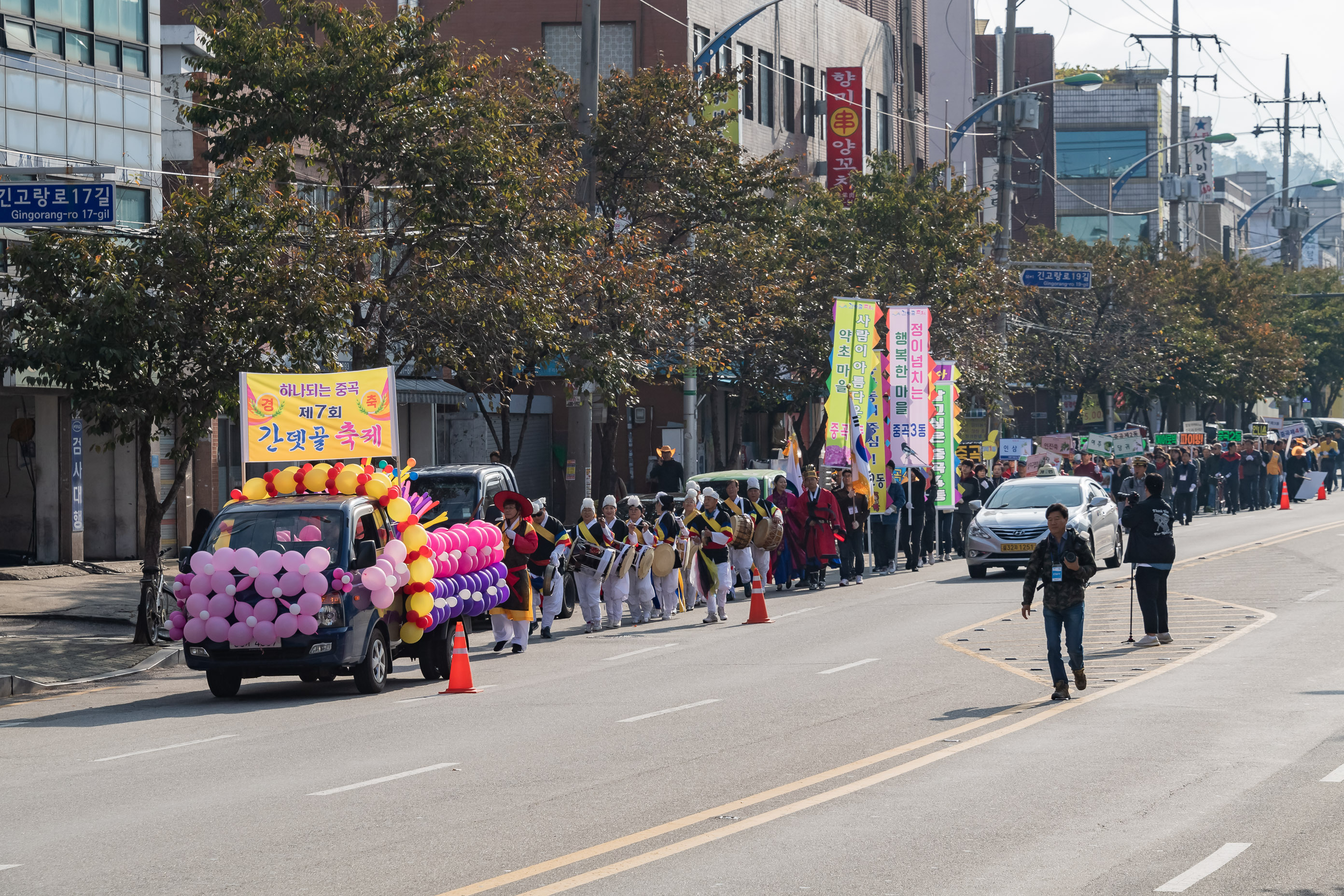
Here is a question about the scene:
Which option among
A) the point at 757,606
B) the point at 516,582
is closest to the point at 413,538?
the point at 516,582

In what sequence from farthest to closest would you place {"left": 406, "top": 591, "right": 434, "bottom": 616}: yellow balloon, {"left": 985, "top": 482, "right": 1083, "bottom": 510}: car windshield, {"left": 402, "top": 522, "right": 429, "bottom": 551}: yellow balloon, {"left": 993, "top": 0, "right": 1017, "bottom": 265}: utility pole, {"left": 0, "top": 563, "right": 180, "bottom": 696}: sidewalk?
{"left": 993, "top": 0, "right": 1017, "bottom": 265}: utility pole < {"left": 985, "top": 482, "right": 1083, "bottom": 510}: car windshield < {"left": 0, "top": 563, "right": 180, "bottom": 696}: sidewalk < {"left": 406, "top": 591, "right": 434, "bottom": 616}: yellow balloon < {"left": 402, "top": 522, "right": 429, "bottom": 551}: yellow balloon

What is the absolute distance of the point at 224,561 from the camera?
15750 millimetres

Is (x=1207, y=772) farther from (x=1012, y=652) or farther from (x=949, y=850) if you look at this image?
(x=1012, y=652)

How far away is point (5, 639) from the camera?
20.4 metres

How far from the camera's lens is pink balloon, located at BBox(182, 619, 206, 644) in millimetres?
15781

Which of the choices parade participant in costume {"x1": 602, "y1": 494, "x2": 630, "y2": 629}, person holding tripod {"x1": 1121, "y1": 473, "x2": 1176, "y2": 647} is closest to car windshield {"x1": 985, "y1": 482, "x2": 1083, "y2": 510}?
parade participant in costume {"x1": 602, "y1": 494, "x2": 630, "y2": 629}

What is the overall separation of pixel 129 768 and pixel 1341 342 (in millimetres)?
85076

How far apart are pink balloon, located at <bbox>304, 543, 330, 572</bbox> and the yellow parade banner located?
3.09 meters

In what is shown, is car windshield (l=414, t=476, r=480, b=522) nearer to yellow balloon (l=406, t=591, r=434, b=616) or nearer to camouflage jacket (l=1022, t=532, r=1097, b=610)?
yellow balloon (l=406, t=591, r=434, b=616)

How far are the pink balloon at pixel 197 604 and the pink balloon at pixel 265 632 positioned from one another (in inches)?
19.8

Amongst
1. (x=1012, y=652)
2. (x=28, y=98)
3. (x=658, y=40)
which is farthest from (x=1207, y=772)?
(x=658, y=40)

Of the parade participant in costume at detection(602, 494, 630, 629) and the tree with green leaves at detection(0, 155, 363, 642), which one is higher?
the tree with green leaves at detection(0, 155, 363, 642)

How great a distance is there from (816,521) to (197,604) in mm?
13301

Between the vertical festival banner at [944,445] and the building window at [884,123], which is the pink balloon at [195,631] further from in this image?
the building window at [884,123]
